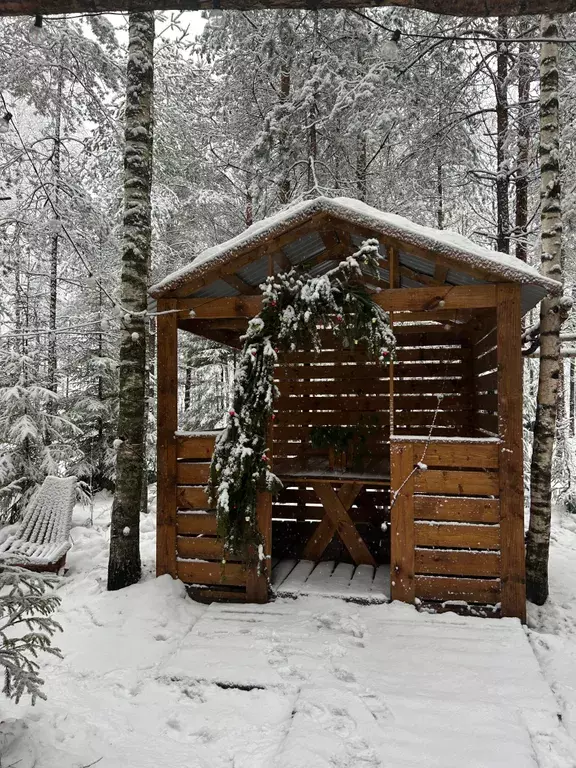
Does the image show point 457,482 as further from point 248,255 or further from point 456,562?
point 248,255

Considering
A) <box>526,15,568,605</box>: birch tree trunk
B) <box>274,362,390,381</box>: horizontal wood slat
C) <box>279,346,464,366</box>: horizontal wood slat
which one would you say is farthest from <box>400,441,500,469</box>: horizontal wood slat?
<box>274,362,390,381</box>: horizontal wood slat

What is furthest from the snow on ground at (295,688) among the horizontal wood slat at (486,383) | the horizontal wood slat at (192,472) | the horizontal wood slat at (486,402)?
the horizontal wood slat at (486,383)

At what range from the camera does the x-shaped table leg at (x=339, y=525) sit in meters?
5.30

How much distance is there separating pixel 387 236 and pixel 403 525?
2515mm

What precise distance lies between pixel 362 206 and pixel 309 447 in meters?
3.30

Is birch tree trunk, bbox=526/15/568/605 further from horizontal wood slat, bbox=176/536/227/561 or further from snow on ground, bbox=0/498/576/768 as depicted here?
horizontal wood slat, bbox=176/536/227/561

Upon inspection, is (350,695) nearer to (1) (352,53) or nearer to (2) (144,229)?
(2) (144,229)

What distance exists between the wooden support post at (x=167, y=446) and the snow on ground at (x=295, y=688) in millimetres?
295

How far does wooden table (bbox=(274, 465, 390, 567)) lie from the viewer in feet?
16.5

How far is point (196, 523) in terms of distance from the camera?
4902 mm

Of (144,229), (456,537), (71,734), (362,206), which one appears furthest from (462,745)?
(144,229)

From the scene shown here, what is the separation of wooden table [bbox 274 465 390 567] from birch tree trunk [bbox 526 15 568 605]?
5.19ft

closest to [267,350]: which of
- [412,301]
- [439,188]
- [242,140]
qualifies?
[412,301]

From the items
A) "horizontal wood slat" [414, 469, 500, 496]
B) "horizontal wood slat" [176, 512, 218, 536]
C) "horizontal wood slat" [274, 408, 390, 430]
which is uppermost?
"horizontal wood slat" [274, 408, 390, 430]
